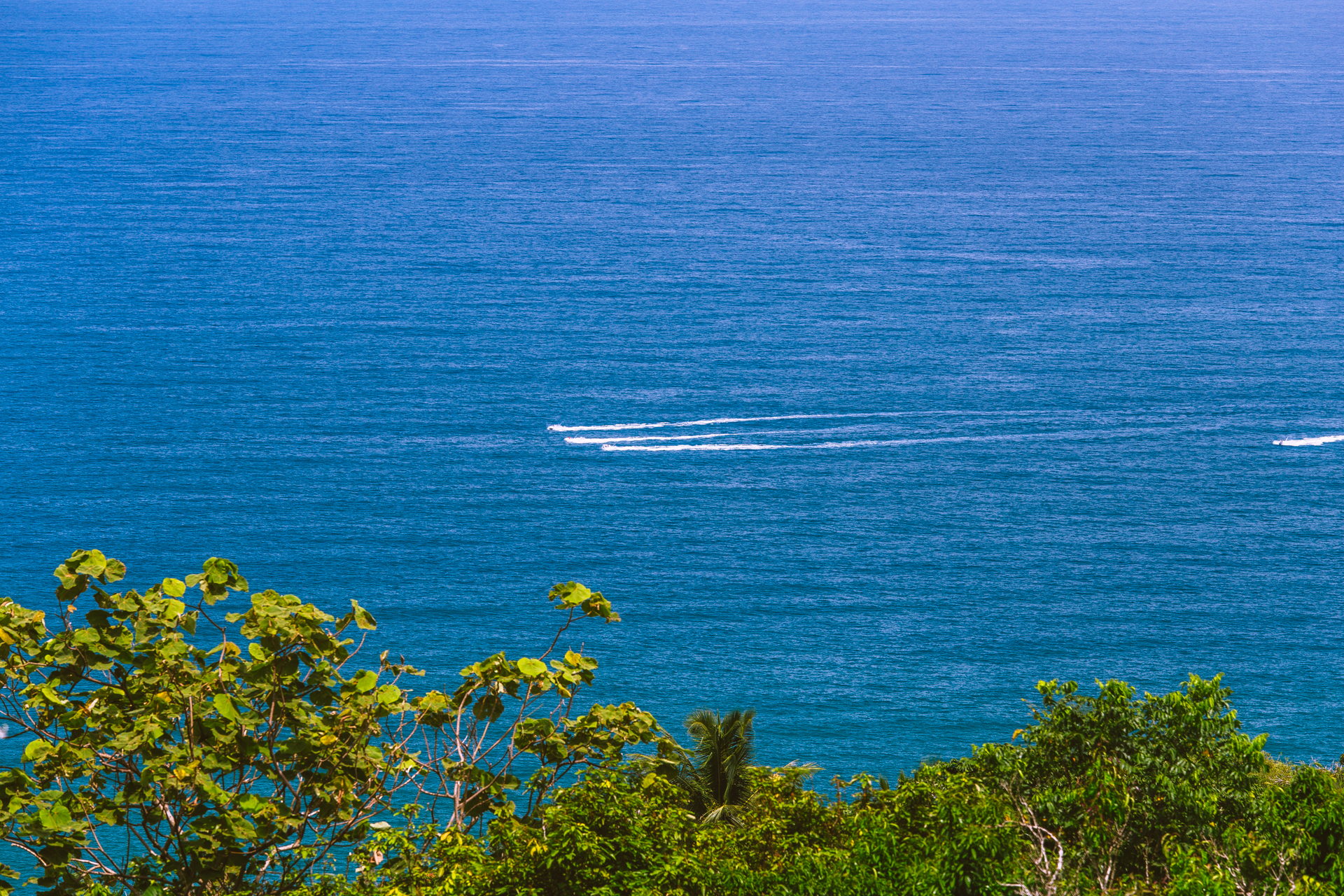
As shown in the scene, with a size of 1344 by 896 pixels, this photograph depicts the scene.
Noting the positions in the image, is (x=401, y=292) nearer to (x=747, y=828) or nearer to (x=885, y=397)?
(x=885, y=397)

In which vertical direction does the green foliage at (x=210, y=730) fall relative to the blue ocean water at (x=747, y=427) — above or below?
below

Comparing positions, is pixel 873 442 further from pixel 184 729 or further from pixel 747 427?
pixel 184 729

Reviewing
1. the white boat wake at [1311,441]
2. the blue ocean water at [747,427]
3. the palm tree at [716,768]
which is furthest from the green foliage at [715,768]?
the white boat wake at [1311,441]

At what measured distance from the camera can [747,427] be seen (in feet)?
341

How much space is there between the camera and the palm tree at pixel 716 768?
42219mm

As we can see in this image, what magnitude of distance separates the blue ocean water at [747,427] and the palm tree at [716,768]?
28.4 metres

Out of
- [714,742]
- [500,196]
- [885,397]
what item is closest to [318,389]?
[885,397]

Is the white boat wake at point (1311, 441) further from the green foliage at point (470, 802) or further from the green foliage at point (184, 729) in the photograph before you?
the green foliage at point (184, 729)

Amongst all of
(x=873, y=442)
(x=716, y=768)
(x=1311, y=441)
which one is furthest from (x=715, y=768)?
(x=1311, y=441)

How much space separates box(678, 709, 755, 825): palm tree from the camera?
4222cm

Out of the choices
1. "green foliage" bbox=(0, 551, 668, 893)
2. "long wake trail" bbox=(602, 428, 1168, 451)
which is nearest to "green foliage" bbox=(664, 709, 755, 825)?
"green foliage" bbox=(0, 551, 668, 893)

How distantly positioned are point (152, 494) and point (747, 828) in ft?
261

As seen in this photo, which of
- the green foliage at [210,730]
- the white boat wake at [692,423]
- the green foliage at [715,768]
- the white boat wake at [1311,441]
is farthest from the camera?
the white boat wake at [692,423]

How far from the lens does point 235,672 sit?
21.7 metres
